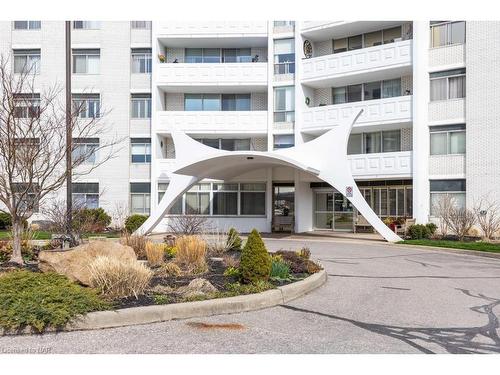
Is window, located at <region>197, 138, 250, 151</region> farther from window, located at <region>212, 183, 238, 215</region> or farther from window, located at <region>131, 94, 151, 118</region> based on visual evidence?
window, located at <region>131, 94, 151, 118</region>

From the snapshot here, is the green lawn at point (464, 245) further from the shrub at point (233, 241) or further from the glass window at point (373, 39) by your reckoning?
the glass window at point (373, 39)

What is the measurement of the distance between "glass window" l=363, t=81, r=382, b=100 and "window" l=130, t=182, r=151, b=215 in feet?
47.2

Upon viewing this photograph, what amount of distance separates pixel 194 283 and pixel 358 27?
23929 millimetres

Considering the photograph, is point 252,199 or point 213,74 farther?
point 252,199

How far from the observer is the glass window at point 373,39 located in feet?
97.1

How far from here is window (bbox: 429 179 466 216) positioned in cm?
2548

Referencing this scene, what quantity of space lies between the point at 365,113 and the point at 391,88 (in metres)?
2.48

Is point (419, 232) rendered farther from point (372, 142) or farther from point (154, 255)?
point (154, 255)

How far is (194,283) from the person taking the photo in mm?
9133

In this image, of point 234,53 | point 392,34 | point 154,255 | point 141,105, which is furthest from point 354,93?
point 154,255

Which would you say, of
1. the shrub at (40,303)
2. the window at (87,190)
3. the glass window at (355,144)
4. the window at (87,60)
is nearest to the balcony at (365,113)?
the glass window at (355,144)

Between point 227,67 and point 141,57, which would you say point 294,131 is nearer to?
point 227,67

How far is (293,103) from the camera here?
30375 mm

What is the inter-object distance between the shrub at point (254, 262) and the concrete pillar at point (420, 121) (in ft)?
59.7
